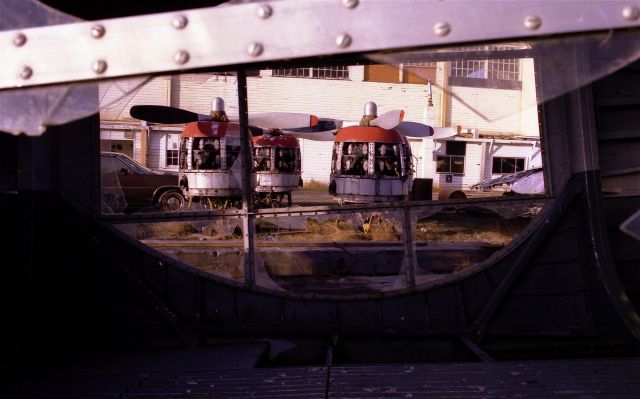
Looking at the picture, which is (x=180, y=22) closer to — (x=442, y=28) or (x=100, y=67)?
(x=100, y=67)

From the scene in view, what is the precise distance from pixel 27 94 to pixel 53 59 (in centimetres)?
16

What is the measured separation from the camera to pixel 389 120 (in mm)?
14164

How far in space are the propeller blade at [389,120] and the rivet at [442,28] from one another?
12460 mm

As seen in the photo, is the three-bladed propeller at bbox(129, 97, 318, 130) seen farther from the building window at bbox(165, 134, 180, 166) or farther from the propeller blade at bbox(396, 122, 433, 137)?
the propeller blade at bbox(396, 122, 433, 137)

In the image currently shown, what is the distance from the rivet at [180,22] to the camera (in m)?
1.66

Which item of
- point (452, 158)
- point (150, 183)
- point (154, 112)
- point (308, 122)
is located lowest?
point (150, 183)

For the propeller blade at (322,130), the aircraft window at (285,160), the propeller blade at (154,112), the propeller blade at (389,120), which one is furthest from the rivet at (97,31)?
the aircraft window at (285,160)

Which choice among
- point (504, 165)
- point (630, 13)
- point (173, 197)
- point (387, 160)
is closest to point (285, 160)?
point (173, 197)

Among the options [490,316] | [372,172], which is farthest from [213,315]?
[372,172]

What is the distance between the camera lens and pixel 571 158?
520 cm

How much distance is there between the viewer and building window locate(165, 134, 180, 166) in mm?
15438

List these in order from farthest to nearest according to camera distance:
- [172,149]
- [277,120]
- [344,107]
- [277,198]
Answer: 1. [344,107]
2. [172,149]
3. [277,198]
4. [277,120]

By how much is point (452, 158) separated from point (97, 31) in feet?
75.4

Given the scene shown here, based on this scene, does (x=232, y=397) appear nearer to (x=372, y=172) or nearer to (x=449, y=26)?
(x=449, y=26)
